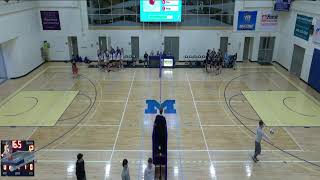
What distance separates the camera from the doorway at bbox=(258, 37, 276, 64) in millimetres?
25688

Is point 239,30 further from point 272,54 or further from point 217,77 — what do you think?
point 217,77

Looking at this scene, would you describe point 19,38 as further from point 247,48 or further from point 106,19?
point 247,48

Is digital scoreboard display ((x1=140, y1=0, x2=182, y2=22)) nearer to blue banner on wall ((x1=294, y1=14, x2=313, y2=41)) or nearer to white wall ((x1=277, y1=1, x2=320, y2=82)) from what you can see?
white wall ((x1=277, y1=1, x2=320, y2=82))

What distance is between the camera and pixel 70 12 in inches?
974

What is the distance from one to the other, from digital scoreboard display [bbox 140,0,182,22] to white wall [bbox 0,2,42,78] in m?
8.95

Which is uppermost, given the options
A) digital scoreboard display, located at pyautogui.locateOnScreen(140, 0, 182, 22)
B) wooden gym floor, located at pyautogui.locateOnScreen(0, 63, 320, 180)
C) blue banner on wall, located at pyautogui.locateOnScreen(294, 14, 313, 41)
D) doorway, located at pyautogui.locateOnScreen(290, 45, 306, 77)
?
digital scoreboard display, located at pyautogui.locateOnScreen(140, 0, 182, 22)

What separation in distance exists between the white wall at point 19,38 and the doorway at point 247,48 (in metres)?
18.3

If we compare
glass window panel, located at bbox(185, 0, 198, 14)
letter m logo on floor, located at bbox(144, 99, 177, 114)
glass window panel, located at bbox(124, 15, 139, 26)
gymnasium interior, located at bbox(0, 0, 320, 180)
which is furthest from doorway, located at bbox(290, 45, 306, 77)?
letter m logo on floor, located at bbox(144, 99, 177, 114)

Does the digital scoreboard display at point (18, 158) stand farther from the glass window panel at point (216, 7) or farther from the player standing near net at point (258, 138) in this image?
the glass window panel at point (216, 7)

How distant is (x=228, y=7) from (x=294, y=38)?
598 cm

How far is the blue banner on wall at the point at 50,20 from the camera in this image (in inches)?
966

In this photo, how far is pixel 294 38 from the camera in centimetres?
2248

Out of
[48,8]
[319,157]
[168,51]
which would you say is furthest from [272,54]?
[48,8]

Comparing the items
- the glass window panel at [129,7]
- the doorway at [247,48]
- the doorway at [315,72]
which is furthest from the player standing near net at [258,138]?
the glass window panel at [129,7]
